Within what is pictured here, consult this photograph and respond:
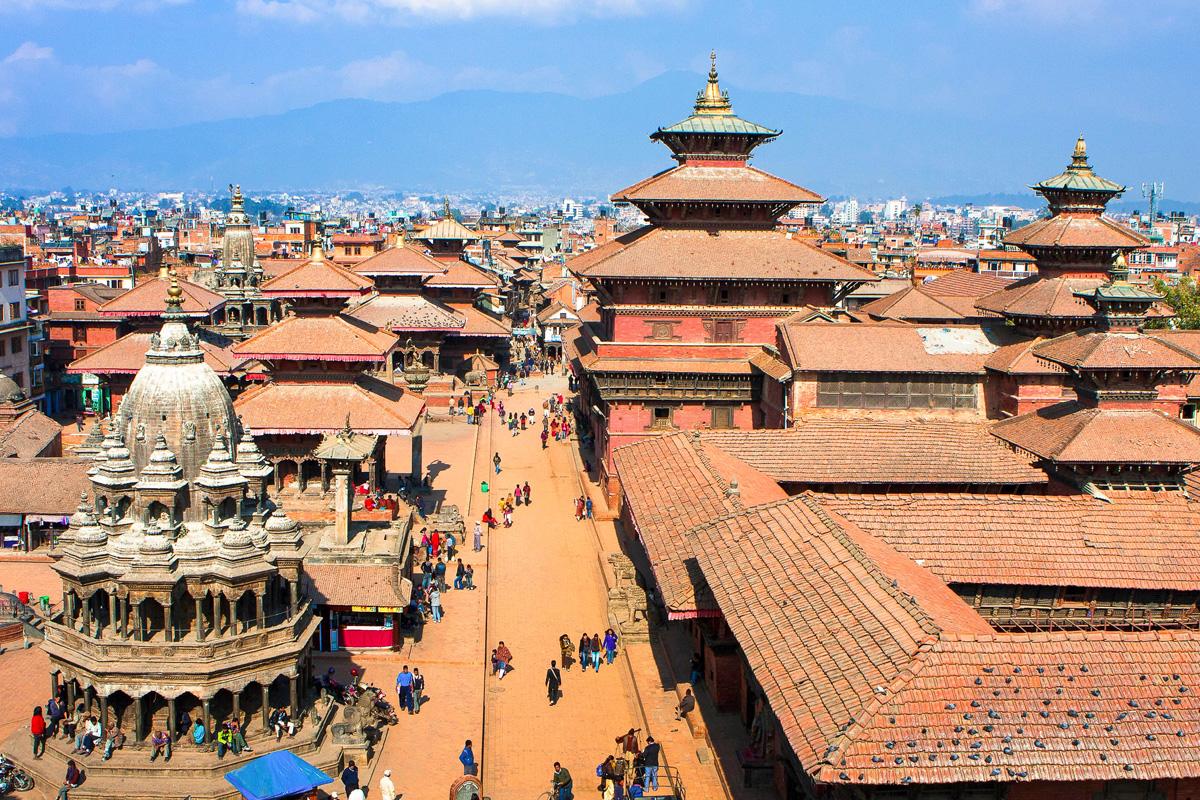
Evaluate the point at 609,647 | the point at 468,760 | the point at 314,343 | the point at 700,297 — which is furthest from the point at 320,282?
the point at 468,760

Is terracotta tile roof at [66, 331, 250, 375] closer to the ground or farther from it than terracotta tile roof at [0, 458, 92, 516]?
farther from it

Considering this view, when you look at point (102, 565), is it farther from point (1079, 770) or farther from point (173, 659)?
point (1079, 770)

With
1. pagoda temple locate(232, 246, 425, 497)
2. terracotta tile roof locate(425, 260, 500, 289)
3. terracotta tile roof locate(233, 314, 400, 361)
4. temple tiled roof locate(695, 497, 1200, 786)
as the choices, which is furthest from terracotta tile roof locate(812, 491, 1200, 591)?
terracotta tile roof locate(425, 260, 500, 289)

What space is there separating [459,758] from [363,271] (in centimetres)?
4803

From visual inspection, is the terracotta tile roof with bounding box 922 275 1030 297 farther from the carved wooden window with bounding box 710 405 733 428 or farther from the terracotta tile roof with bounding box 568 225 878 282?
the carved wooden window with bounding box 710 405 733 428

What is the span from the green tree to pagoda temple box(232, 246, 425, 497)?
39462mm

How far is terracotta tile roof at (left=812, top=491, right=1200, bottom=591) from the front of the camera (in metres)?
23.9

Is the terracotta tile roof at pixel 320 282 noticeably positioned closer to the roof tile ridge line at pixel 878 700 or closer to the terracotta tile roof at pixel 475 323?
the terracotta tile roof at pixel 475 323

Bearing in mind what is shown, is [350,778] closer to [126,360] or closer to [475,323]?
[126,360]

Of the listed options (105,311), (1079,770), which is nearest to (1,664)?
(1079,770)

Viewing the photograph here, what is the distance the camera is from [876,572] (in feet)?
63.2

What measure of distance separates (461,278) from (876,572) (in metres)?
57.4

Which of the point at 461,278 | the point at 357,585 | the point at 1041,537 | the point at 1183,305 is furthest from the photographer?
the point at 461,278

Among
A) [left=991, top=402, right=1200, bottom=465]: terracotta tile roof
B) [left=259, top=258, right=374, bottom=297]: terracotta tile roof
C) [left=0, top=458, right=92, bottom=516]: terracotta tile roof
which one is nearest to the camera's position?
[left=991, top=402, right=1200, bottom=465]: terracotta tile roof
